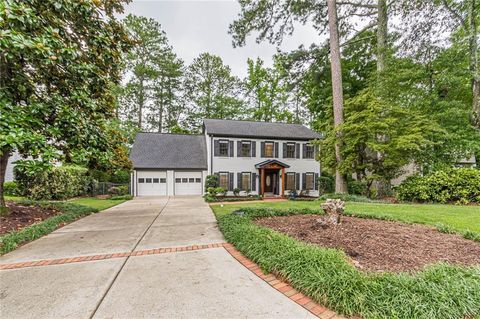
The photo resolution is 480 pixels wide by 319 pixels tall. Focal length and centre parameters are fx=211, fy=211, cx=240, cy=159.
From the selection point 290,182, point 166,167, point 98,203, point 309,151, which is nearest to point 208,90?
point 166,167

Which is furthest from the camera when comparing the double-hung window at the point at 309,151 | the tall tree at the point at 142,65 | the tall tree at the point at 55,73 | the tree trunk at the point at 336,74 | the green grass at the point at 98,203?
the tall tree at the point at 142,65

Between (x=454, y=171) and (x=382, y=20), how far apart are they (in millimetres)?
8316

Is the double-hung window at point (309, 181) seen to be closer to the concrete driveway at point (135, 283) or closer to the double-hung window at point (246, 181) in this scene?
the double-hung window at point (246, 181)

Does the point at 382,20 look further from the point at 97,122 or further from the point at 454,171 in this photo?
the point at 97,122

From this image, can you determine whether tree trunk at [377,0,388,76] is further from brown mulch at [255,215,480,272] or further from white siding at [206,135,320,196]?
brown mulch at [255,215,480,272]

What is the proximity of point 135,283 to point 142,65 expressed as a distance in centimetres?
2522

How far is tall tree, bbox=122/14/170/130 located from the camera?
73.8 feet

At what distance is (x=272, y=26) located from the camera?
1224cm

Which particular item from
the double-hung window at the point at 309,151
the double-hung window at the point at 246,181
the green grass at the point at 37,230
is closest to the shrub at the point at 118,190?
the green grass at the point at 37,230

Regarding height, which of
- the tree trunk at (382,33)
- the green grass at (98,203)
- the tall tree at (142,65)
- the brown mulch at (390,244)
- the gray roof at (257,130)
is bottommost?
the green grass at (98,203)

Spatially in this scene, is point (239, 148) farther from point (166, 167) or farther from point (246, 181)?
point (166, 167)

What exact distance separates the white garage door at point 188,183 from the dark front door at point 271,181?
209 inches

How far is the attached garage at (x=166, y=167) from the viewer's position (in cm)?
1552

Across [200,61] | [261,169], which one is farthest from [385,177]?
[200,61]
